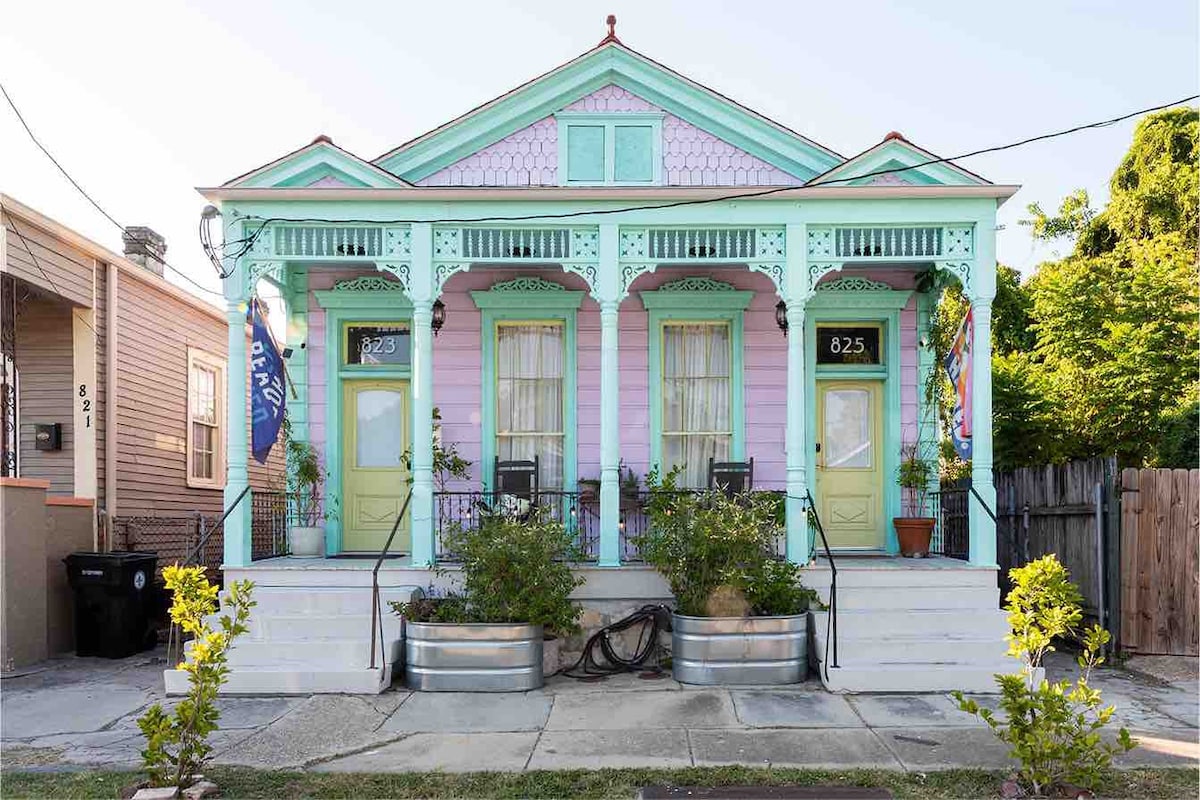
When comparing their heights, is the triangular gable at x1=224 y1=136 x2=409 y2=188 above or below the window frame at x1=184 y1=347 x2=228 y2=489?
above

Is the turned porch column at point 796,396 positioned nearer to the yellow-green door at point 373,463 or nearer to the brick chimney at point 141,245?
the yellow-green door at point 373,463

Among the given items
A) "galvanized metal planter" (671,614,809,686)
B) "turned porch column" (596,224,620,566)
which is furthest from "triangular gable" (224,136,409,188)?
"galvanized metal planter" (671,614,809,686)

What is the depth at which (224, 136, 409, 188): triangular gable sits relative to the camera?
9445 millimetres

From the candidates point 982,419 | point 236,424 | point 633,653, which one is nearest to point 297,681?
point 236,424

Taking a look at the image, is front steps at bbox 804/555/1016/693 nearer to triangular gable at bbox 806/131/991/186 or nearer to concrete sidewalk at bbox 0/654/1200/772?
concrete sidewalk at bbox 0/654/1200/772

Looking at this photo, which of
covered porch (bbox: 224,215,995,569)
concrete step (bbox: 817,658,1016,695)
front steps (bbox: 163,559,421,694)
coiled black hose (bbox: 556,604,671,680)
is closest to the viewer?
concrete step (bbox: 817,658,1016,695)

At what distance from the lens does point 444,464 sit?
34.3 feet

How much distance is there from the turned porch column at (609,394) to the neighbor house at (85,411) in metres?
5.17

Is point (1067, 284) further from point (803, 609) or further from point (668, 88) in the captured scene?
point (803, 609)

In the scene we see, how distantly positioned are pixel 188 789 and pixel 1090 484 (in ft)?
26.7

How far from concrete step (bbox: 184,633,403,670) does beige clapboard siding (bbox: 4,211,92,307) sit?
481 cm

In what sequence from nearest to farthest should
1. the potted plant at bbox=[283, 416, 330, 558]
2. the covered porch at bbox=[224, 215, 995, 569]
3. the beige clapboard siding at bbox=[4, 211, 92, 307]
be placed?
the beige clapboard siding at bbox=[4, 211, 92, 307], the potted plant at bbox=[283, 416, 330, 558], the covered porch at bbox=[224, 215, 995, 569]

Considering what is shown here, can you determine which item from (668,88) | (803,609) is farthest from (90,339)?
(803,609)

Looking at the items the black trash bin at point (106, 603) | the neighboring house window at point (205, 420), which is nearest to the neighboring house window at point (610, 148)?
the black trash bin at point (106, 603)
